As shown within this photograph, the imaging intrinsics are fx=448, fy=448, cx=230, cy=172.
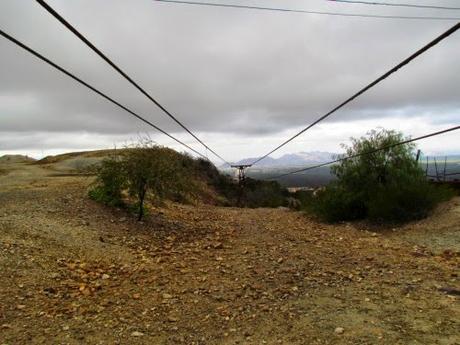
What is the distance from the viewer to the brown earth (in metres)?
6.34

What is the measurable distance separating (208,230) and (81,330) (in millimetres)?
8413

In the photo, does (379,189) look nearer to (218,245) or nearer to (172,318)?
(218,245)

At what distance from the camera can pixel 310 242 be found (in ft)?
40.9

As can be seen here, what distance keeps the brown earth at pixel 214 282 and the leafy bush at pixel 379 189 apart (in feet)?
4.01

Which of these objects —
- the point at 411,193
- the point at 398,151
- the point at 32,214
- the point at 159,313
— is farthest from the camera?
the point at 398,151

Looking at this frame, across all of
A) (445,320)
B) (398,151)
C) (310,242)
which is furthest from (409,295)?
(398,151)

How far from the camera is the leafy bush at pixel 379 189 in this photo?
15.3 metres

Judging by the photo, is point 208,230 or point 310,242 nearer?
point 310,242

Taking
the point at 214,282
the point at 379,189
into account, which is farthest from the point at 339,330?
the point at 379,189

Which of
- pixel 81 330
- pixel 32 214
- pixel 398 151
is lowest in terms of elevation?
pixel 81 330

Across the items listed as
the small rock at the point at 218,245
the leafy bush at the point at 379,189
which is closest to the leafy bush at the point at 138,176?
Result: the small rock at the point at 218,245

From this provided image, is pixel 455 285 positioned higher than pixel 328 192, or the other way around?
pixel 328 192

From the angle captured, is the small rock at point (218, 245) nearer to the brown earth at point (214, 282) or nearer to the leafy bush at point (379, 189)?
the brown earth at point (214, 282)

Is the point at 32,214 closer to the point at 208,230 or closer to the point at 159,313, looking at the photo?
the point at 208,230
